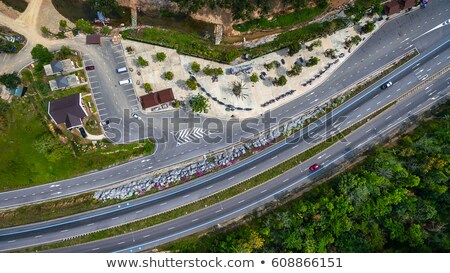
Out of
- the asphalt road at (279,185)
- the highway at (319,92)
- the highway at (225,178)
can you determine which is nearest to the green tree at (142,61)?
the highway at (319,92)

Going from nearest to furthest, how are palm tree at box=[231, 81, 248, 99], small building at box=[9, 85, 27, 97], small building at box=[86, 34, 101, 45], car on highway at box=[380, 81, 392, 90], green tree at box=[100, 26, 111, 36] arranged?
small building at box=[9, 85, 27, 97]
palm tree at box=[231, 81, 248, 99]
small building at box=[86, 34, 101, 45]
green tree at box=[100, 26, 111, 36]
car on highway at box=[380, 81, 392, 90]

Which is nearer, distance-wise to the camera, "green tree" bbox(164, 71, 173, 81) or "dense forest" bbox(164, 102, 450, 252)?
"dense forest" bbox(164, 102, 450, 252)

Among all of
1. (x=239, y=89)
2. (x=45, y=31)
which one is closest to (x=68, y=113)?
(x=45, y=31)

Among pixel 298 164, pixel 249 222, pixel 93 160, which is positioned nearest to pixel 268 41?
pixel 298 164

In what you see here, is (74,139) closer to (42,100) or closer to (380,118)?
(42,100)

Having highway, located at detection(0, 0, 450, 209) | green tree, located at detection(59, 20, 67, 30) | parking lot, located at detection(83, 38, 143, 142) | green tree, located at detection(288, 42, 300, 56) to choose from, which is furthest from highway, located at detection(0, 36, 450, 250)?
green tree, located at detection(59, 20, 67, 30)

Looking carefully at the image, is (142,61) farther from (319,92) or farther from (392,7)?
(392,7)

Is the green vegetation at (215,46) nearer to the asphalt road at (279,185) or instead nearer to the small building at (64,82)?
the small building at (64,82)

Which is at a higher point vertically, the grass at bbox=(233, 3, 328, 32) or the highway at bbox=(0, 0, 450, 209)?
the grass at bbox=(233, 3, 328, 32)

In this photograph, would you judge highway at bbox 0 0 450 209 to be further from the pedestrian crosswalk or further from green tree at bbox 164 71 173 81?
green tree at bbox 164 71 173 81
